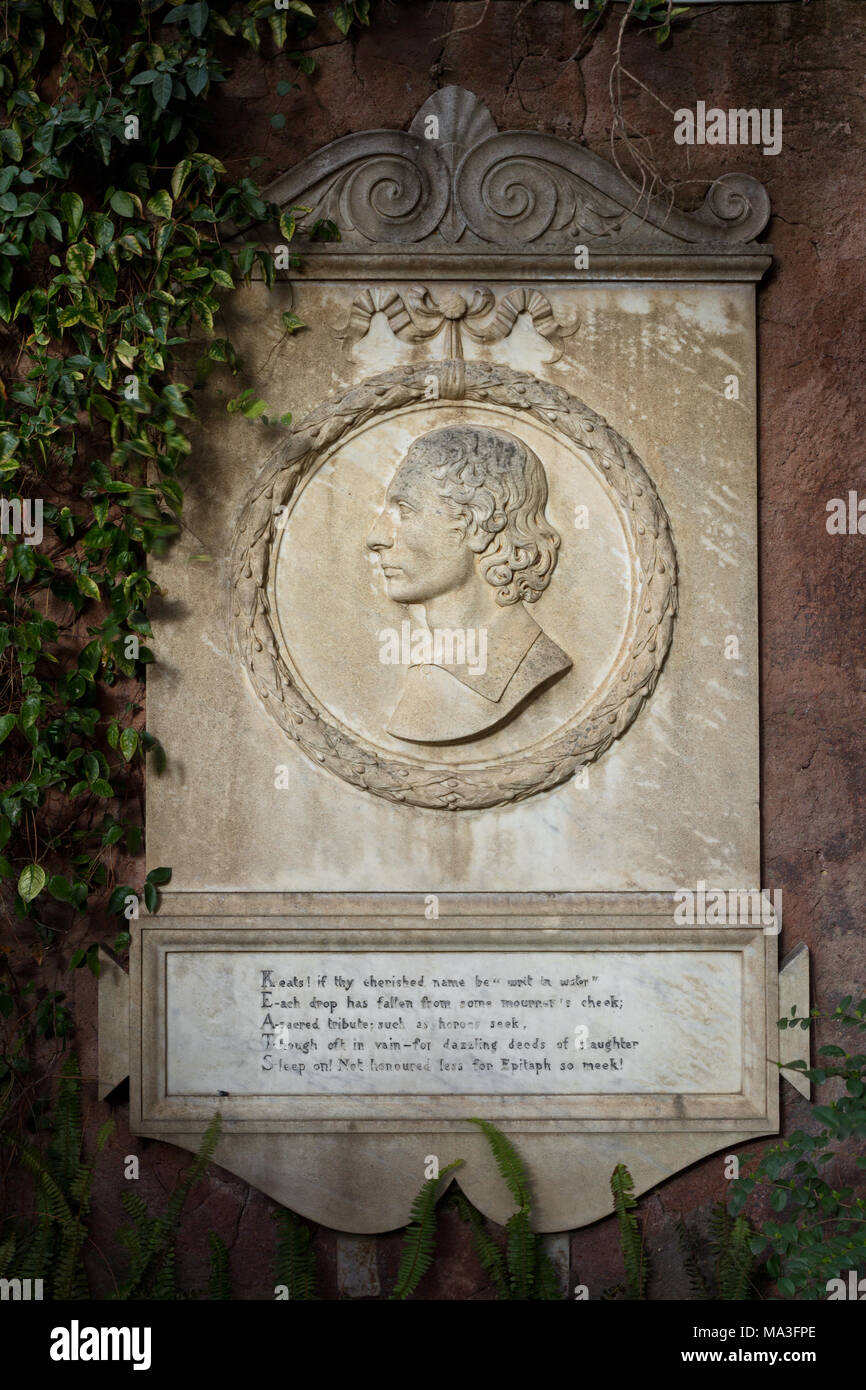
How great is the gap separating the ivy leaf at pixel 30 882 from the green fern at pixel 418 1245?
4.83 feet

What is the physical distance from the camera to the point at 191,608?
3.78 metres

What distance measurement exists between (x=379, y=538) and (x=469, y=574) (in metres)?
0.30

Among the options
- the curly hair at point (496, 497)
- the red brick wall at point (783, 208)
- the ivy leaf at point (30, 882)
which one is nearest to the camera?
the ivy leaf at point (30, 882)

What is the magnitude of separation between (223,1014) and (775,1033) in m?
1.72

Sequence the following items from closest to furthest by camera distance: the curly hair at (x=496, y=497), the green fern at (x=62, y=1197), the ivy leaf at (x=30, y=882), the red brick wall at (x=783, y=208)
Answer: the green fern at (x=62, y=1197)
the ivy leaf at (x=30, y=882)
the curly hair at (x=496, y=497)
the red brick wall at (x=783, y=208)

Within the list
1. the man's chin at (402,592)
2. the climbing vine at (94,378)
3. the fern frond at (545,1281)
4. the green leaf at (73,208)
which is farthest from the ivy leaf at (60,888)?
the green leaf at (73,208)

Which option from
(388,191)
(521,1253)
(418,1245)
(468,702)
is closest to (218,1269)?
(418,1245)

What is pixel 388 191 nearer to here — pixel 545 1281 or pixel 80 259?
pixel 80 259

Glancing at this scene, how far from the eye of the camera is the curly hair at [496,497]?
12.1 ft

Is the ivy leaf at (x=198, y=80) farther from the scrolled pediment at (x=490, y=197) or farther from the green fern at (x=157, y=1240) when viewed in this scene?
the green fern at (x=157, y=1240)

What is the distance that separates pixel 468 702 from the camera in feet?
12.1

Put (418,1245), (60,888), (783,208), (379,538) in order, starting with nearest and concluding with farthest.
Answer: (418,1245), (60,888), (379,538), (783,208)

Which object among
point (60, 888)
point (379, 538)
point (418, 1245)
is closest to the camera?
point (418, 1245)
